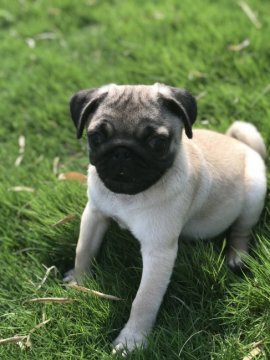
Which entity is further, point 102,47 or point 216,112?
point 102,47

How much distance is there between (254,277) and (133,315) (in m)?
0.75

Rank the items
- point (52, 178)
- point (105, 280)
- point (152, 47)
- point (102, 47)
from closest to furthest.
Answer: point (105, 280) → point (52, 178) → point (152, 47) → point (102, 47)

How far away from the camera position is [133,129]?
9.14 ft

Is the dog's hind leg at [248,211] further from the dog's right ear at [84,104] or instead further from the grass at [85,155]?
the dog's right ear at [84,104]

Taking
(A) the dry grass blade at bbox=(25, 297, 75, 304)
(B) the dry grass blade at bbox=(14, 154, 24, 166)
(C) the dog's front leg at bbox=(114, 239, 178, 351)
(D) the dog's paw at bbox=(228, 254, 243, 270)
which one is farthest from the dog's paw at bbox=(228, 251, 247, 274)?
(B) the dry grass blade at bbox=(14, 154, 24, 166)

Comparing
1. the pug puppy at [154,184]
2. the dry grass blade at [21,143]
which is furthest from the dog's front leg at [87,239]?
the dry grass blade at [21,143]

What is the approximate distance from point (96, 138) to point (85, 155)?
69.8 inches

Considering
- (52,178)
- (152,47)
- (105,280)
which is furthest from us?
(152,47)

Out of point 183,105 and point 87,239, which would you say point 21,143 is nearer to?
point 87,239

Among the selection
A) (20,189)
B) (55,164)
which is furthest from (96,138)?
(55,164)

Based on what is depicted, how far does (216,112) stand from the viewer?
4645mm

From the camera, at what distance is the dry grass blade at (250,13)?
17.8ft

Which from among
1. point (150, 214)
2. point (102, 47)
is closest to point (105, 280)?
point (150, 214)

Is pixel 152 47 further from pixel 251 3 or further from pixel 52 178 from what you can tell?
pixel 52 178
